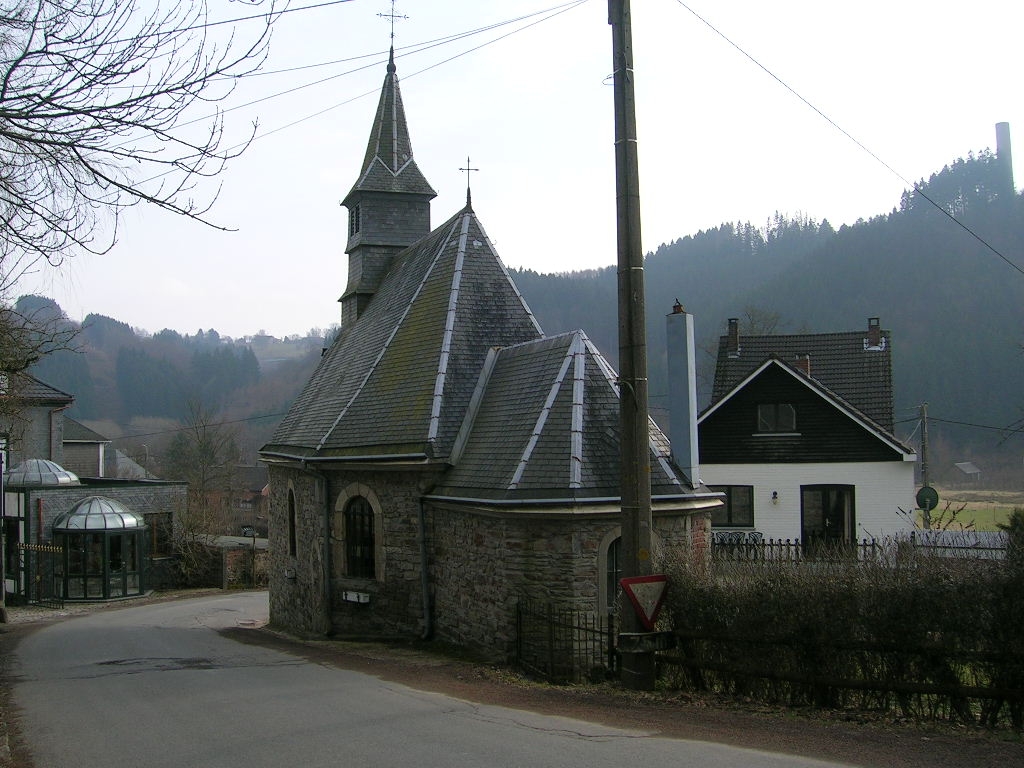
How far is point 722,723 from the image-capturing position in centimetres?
815

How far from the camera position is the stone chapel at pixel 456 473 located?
12898mm

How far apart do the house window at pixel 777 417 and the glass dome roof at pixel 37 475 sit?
86.8 feet

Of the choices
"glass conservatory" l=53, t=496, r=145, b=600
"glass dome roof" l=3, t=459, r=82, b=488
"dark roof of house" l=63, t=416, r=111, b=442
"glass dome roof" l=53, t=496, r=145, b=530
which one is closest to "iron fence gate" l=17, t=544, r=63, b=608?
"glass conservatory" l=53, t=496, r=145, b=600

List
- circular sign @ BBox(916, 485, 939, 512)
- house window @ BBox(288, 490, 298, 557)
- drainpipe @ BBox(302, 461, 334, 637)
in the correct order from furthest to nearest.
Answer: circular sign @ BBox(916, 485, 939, 512) → house window @ BBox(288, 490, 298, 557) → drainpipe @ BBox(302, 461, 334, 637)

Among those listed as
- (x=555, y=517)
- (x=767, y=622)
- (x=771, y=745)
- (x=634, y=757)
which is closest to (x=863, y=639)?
(x=767, y=622)

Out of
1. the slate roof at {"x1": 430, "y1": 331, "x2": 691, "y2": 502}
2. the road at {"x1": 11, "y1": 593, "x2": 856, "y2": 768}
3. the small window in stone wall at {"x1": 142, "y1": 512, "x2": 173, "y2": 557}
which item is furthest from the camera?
the small window in stone wall at {"x1": 142, "y1": 512, "x2": 173, "y2": 557}

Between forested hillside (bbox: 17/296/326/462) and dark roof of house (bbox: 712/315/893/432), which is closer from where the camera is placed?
dark roof of house (bbox: 712/315/893/432)

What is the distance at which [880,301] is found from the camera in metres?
72.1

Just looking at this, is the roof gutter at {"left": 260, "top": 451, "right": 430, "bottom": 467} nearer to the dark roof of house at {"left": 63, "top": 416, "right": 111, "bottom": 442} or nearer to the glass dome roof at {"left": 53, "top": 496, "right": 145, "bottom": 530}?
the glass dome roof at {"left": 53, "top": 496, "right": 145, "bottom": 530}

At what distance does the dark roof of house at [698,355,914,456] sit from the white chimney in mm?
13592

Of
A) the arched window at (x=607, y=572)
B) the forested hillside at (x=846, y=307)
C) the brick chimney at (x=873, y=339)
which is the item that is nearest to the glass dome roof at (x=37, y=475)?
the arched window at (x=607, y=572)

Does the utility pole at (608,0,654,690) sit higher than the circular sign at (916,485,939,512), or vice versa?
the utility pole at (608,0,654,690)

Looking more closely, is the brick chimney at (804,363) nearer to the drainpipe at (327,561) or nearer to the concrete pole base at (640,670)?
the drainpipe at (327,561)

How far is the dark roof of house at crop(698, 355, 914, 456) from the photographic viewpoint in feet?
84.7
